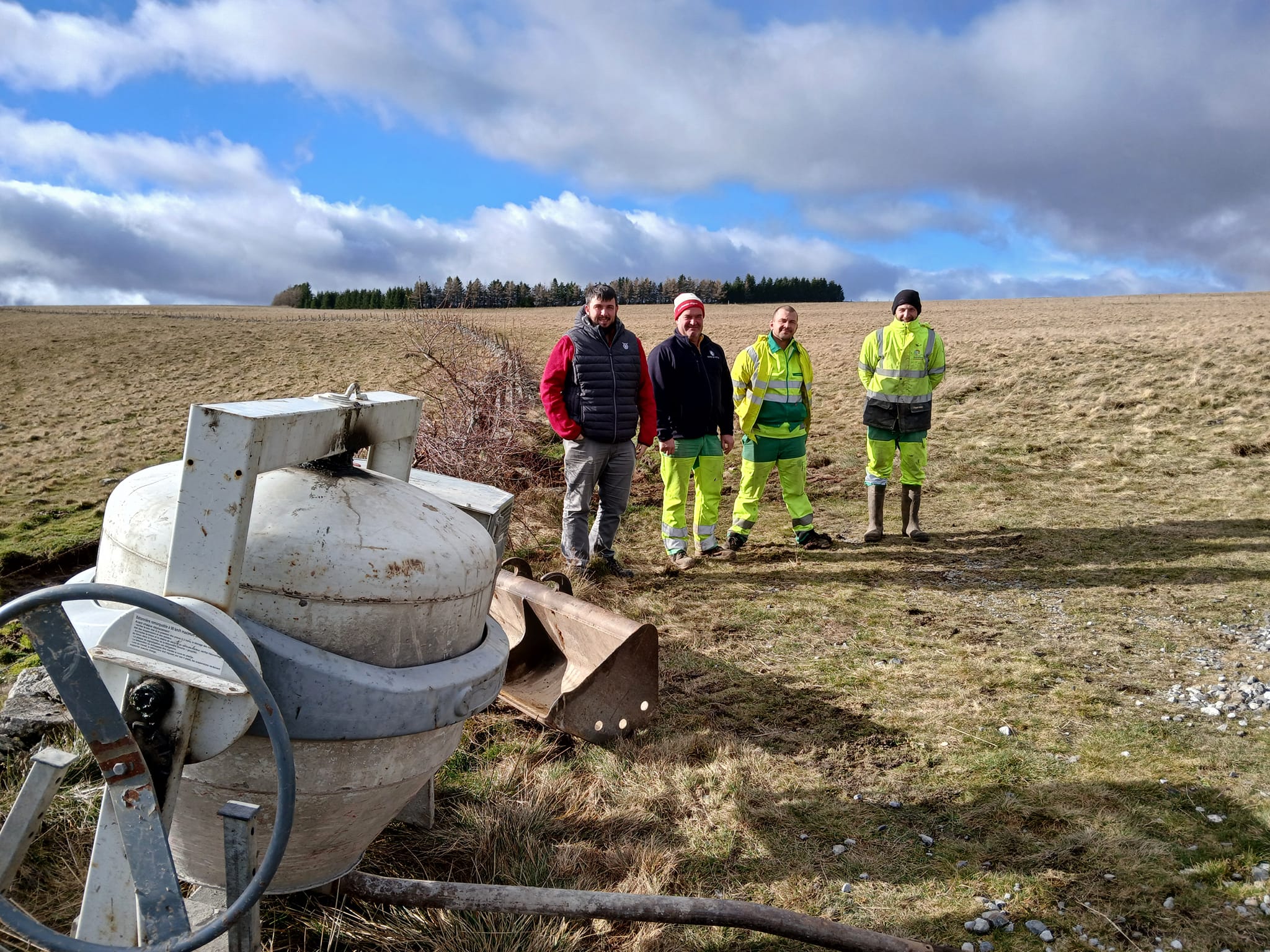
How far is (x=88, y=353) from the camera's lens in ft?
87.1

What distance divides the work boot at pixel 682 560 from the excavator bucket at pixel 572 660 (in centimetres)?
180

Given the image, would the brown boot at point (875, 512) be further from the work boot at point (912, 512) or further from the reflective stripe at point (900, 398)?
the reflective stripe at point (900, 398)

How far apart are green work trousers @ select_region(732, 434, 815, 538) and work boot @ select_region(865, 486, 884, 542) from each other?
609mm

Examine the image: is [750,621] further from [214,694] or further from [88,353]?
[88,353]

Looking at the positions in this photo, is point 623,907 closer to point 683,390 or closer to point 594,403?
point 594,403

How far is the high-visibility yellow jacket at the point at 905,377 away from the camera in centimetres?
709

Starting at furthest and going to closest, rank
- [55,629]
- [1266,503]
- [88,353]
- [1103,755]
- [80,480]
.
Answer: [88,353] < [80,480] < [1266,503] < [1103,755] < [55,629]

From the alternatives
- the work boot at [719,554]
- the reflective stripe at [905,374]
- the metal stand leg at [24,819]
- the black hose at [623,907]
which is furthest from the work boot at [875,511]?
the metal stand leg at [24,819]

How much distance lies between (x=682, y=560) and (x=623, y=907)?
431cm

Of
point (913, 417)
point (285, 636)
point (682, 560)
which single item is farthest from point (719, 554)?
point (285, 636)

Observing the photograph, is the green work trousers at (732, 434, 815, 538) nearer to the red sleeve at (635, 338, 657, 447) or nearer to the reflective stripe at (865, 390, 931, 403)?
the reflective stripe at (865, 390, 931, 403)

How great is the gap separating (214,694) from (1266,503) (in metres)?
9.43

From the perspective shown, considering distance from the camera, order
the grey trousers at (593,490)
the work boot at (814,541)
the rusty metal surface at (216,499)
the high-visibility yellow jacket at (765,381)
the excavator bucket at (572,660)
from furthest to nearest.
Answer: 1. the work boot at (814,541)
2. the high-visibility yellow jacket at (765,381)
3. the grey trousers at (593,490)
4. the excavator bucket at (572,660)
5. the rusty metal surface at (216,499)

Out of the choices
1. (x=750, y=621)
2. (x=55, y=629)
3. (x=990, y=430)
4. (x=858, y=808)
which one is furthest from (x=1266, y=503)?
(x=55, y=629)
